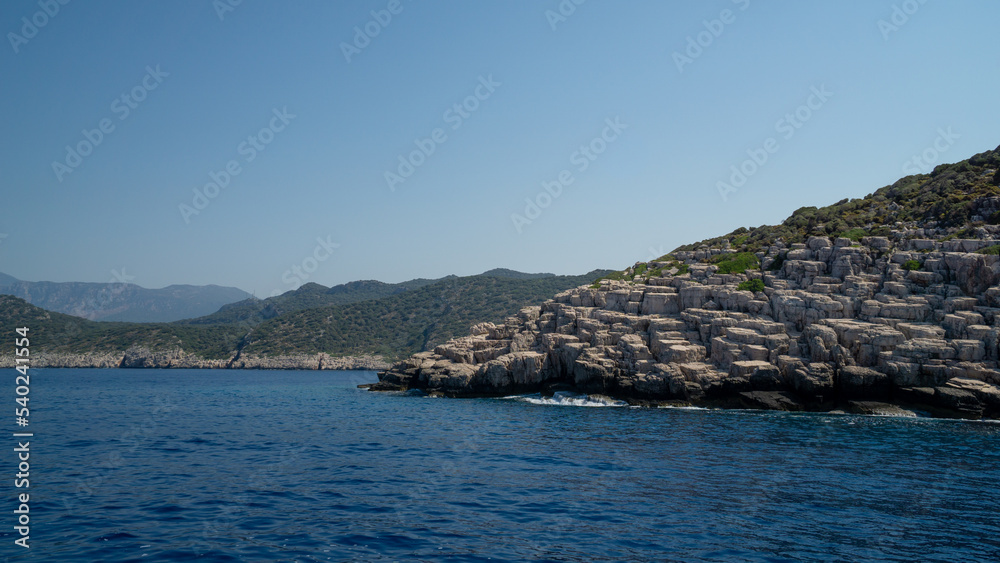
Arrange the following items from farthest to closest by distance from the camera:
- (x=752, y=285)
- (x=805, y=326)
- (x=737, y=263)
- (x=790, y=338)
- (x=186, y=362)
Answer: (x=186, y=362)
(x=737, y=263)
(x=752, y=285)
(x=805, y=326)
(x=790, y=338)

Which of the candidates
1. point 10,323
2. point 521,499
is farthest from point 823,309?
point 10,323

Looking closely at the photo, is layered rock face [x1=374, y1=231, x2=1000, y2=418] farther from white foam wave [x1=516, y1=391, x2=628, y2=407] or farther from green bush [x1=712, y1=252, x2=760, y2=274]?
green bush [x1=712, y1=252, x2=760, y2=274]

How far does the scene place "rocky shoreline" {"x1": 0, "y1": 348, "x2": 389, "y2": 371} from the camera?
17225 cm

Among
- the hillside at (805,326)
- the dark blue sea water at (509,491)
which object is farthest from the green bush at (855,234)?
the dark blue sea water at (509,491)

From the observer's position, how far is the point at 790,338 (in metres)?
54.0

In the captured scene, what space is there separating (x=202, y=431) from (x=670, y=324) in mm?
43602

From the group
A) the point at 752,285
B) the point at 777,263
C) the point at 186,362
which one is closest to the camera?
the point at 752,285

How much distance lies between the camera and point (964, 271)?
177ft

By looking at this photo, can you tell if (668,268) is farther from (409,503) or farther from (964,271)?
(409,503)

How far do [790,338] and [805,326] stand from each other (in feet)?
8.88

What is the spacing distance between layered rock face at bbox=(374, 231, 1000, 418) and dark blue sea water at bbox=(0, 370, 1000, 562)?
6.99m

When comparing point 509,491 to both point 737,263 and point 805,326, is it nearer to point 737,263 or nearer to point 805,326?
point 805,326

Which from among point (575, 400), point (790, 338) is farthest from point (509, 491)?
point (790, 338)

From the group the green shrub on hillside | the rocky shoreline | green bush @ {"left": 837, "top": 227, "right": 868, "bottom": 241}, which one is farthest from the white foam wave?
the rocky shoreline
